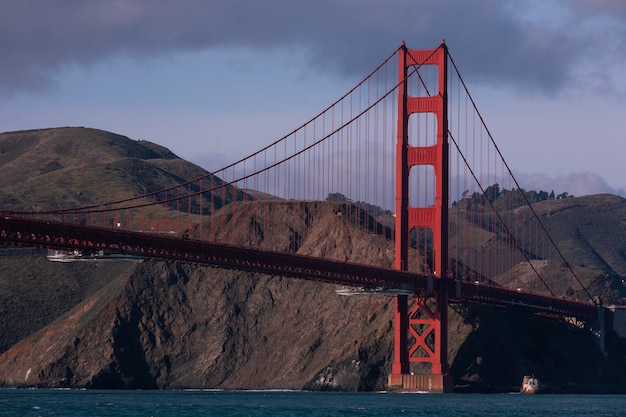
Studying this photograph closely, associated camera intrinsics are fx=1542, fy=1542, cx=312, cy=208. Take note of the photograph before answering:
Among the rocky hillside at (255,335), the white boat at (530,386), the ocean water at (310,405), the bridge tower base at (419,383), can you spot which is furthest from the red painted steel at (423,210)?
the white boat at (530,386)

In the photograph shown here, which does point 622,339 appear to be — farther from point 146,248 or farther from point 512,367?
point 146,248

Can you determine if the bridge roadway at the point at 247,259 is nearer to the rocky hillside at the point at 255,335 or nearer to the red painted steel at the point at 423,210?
the red painted steel at the point at 423,210

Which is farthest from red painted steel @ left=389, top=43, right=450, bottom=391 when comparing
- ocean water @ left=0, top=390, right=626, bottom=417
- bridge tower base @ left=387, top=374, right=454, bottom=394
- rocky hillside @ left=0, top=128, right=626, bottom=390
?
rocky hillside @ left=0, top=128, right=626, bottom=390

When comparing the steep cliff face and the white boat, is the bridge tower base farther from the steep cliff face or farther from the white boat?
the steep cliff face

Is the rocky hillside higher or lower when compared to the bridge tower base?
higher

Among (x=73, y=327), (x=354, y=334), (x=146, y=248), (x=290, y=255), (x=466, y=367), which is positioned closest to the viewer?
(x=146, y=248)

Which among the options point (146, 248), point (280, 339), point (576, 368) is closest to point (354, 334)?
point (280, 339)
